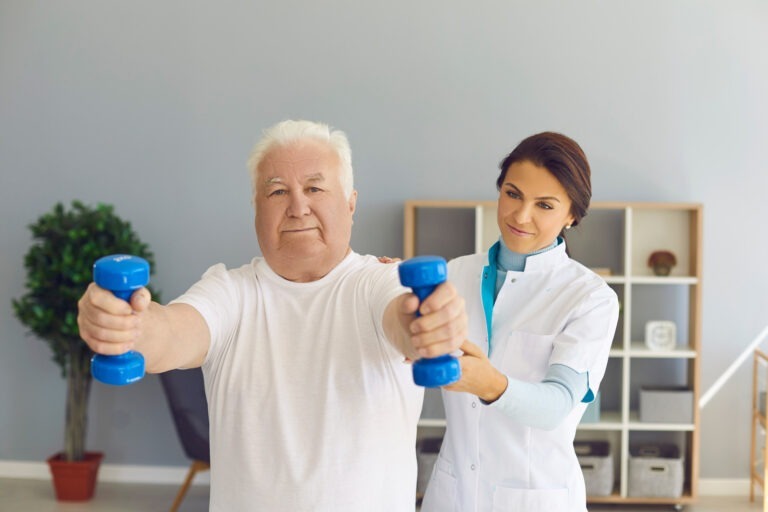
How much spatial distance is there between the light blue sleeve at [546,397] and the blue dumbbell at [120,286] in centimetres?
72

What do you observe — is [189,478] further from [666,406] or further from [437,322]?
[437,322]

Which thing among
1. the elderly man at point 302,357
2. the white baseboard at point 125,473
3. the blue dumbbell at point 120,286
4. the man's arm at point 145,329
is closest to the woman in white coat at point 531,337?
the elderly man at point 302,357

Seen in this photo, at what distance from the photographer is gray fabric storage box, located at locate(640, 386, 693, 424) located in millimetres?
4680

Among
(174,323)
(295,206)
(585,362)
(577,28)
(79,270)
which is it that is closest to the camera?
(174,323)

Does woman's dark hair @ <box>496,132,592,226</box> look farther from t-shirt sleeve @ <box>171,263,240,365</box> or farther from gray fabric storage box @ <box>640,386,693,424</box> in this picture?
gray fabric storage box @ <box>640,386,693,424</box>

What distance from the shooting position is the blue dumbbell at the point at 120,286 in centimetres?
123

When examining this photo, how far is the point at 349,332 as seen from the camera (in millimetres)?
1626

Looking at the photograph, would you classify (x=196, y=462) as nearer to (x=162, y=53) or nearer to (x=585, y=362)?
(x=162, y=53)

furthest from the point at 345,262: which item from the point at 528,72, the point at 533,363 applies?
the point at 528,72

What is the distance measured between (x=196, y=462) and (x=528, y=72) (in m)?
2.62

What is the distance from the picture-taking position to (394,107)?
4992mm

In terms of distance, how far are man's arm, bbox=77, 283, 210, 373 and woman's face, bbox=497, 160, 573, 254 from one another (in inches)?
32.4

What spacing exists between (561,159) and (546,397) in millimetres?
546

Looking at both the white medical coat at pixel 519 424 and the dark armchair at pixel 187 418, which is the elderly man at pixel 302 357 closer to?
the white medical coat at pixel 519 424
